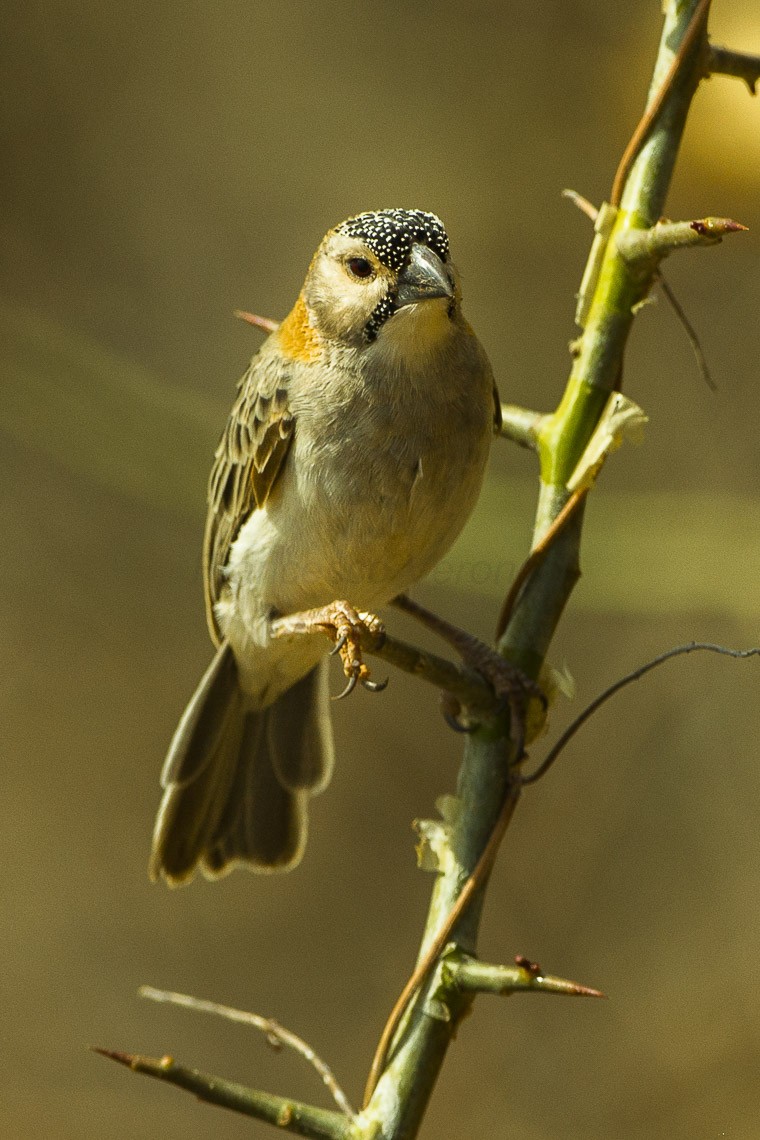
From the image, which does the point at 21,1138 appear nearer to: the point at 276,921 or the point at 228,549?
the point at 276,921

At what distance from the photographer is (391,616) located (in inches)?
138

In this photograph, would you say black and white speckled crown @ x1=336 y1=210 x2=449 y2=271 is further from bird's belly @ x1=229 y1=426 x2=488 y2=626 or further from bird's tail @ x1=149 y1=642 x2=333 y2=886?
bird's tail @ x1=149 y1=642 x2=333 y2=886

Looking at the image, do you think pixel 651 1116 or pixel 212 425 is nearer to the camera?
pixel 651 1116

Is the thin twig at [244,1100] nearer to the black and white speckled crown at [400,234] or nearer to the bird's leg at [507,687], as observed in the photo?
the bird's leg at [507,687]

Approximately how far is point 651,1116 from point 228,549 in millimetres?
1736

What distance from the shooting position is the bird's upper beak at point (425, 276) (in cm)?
195

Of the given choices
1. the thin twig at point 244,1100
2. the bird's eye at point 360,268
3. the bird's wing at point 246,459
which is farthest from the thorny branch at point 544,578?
the bird's wing at point 246,459

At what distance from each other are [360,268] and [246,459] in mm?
478

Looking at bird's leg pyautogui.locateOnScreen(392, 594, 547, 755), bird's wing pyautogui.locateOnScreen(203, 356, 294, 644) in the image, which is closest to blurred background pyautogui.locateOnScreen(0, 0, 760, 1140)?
bird's wing pyautogui.locateOnScreen(203, 356, 294, 644)

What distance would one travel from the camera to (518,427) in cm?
197

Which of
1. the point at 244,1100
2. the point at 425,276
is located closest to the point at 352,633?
the point at 425,276

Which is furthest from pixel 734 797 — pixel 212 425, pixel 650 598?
pixel 212 425

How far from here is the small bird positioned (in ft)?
6.76

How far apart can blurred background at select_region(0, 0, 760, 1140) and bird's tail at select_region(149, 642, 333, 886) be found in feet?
2.24
